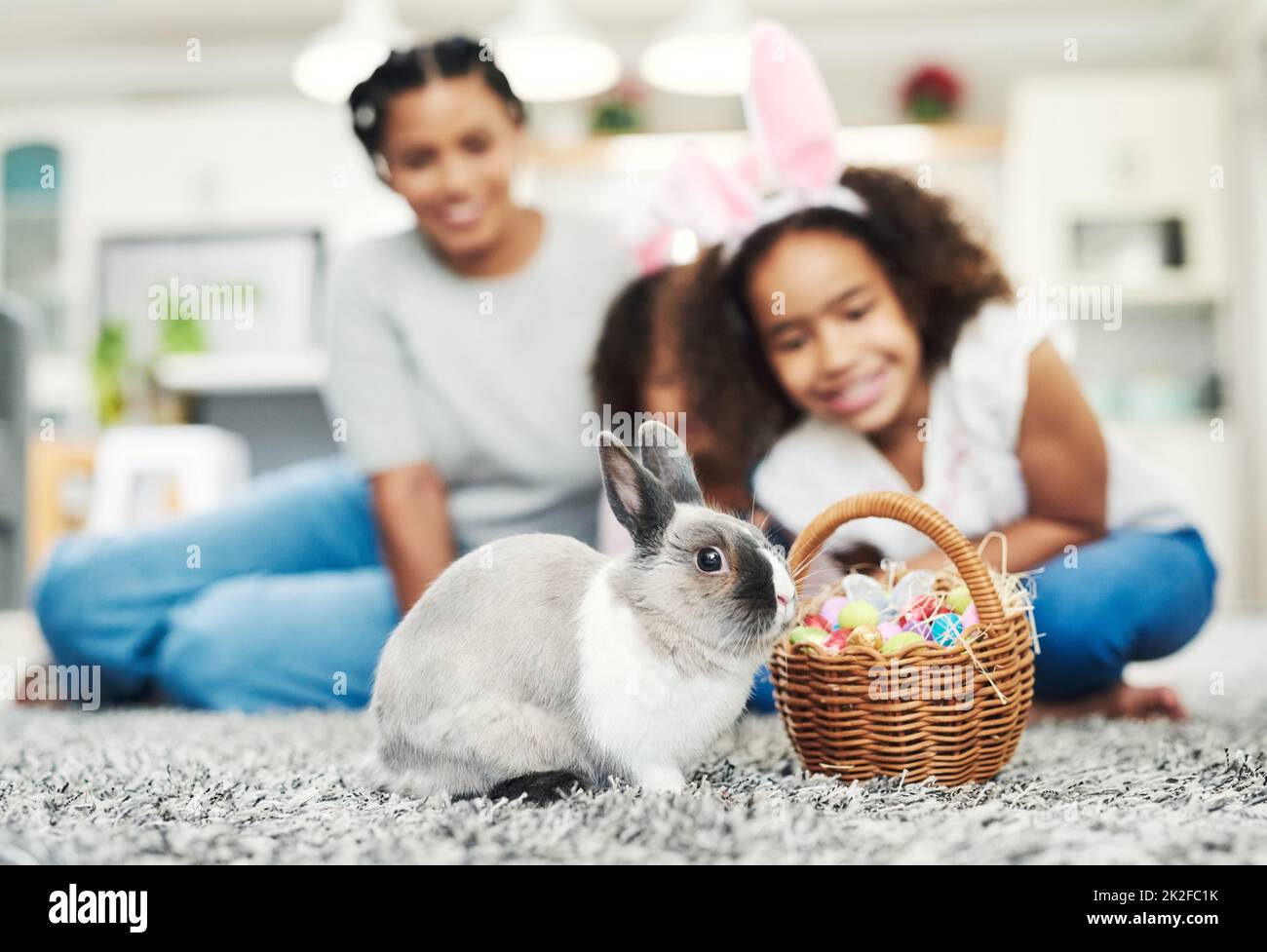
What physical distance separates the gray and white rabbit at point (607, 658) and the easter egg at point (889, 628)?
0.41ft

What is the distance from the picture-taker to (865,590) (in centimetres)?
81

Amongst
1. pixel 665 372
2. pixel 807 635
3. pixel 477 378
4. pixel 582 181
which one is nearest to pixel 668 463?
pixel 807 635

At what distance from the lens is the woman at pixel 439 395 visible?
123cm

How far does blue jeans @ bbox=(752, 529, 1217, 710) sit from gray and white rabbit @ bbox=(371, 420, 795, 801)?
37 centimetres

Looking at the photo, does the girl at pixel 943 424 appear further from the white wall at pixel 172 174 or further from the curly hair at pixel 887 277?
the white wall at pixel 172 174

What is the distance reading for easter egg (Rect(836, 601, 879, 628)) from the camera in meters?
0.76

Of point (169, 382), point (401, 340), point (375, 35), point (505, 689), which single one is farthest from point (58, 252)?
point (505, 689)

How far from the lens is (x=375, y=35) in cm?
174

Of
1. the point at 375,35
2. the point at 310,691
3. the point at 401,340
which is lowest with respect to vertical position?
the point at 310,691

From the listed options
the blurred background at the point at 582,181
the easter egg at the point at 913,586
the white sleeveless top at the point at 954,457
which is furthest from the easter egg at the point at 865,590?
the blurred background at the point at 582,181

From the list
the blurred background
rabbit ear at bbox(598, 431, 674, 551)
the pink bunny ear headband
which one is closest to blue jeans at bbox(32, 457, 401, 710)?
the pink bunny ear headband

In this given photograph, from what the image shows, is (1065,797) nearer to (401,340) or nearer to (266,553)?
(401,340)

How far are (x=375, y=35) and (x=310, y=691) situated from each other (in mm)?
1056

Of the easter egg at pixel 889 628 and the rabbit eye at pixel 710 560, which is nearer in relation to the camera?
the rabbit eye at pixel 710 560
